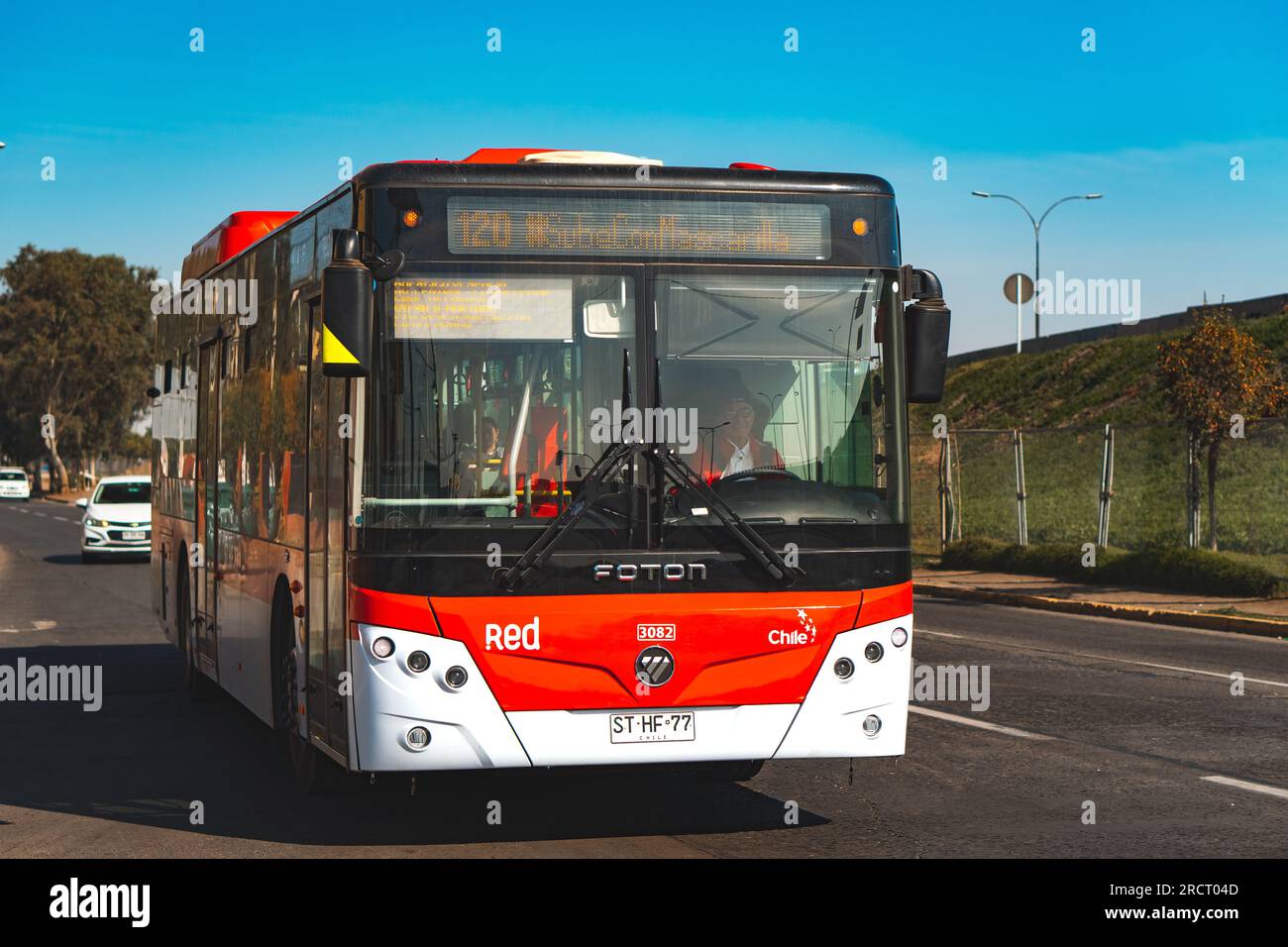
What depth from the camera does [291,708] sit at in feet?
30.0

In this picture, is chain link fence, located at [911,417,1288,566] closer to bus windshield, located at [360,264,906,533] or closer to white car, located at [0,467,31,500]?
bus windshield, located at [360,264,906,533]

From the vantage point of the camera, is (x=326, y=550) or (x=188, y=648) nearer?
(x=326, y=550)

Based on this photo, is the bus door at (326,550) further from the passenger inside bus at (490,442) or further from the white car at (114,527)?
the white car at (114,527)

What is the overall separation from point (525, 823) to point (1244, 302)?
51001 mm

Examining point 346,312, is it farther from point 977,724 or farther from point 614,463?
point 977,724

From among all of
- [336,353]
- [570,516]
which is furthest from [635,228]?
[336,353]

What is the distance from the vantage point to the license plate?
7488mm

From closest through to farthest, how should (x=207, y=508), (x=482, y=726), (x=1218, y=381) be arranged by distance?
(x=482, y=726), (x=207, y=508), (x=1218, y=381)

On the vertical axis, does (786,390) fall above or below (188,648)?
above

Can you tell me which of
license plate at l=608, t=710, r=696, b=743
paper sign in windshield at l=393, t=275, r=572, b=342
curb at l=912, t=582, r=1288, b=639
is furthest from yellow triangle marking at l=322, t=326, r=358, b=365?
curb at l=912, t=582, r=1288, b=639

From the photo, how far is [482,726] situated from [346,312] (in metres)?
1.81

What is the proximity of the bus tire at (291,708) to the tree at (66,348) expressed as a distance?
99.8 metres
